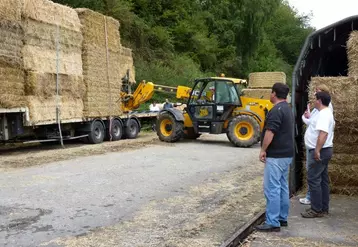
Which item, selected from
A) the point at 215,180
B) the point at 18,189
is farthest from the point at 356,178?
the point at 18,189

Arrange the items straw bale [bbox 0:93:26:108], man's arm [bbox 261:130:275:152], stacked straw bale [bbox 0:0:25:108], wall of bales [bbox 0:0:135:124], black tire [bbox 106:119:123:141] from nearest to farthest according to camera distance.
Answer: man's arm [bbox 261:130:275:152] → straw bale [bbox 0:93:26:108] → stacked straw bale [bbox 0:0:25:108] → wall of bales [bbox 0:0:135:124] → black tire [bbox 106:119:123:141]

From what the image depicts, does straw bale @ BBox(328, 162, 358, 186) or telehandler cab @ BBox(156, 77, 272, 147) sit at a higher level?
telehandler cab @ BBox(156, 77, 272, 147)

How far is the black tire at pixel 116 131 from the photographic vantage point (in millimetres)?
17503

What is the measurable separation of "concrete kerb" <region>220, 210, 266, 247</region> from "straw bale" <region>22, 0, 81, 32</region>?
996cm

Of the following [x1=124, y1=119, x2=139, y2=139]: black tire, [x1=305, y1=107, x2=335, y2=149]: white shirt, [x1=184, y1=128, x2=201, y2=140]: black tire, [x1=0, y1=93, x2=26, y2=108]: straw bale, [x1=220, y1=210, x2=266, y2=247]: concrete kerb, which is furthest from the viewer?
[x1=124, y1=119, x2=139, y2=139]: black tire

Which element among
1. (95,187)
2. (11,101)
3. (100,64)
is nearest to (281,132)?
(95,187)

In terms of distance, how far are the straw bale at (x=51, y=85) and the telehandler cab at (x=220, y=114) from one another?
3.19 meters

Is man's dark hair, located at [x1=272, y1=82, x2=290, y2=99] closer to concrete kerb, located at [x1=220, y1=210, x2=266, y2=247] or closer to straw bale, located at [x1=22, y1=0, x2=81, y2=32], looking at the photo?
concrete kerb, located at [x1=220, y1=210, x2=266, y2=247]

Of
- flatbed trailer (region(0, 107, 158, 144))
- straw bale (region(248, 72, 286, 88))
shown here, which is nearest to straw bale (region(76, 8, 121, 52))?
flatbed trailer (region(0, 107, 158, 144))

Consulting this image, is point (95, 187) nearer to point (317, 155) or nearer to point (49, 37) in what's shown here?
point (317, 155)

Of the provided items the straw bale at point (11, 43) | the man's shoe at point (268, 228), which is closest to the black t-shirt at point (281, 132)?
the man's shoe at point (268, 228)

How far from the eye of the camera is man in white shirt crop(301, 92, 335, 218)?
19.9ft

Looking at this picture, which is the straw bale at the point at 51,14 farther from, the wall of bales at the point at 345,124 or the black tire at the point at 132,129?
the wall of bales at the point at 345,124

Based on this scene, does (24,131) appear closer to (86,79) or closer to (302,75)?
(86,79)
